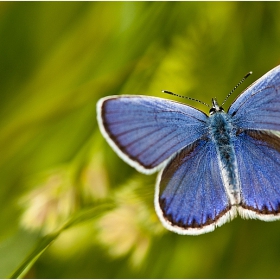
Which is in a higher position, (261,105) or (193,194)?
(261,105)

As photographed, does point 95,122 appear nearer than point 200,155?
No

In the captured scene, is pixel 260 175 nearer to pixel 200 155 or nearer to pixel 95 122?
pixel 200 155

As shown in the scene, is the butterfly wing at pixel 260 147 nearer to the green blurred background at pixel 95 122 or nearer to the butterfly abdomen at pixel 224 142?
the butterfly abdomen at pixel 224 142

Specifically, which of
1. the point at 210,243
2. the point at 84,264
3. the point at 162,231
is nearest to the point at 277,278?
the point at 210,243

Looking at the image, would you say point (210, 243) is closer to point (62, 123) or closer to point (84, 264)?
point (84, 264)

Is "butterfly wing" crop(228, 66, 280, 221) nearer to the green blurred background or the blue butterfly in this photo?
the blue butterfly

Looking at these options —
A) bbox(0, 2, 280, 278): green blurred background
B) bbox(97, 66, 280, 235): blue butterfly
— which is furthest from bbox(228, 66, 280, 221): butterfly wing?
bbox(0, 2, 280, 278): green blurred background

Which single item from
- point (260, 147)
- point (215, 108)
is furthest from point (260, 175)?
point (215, 108)
